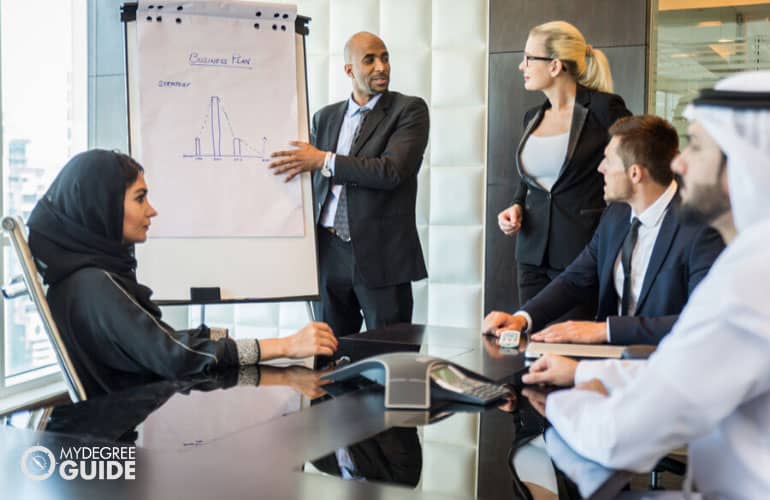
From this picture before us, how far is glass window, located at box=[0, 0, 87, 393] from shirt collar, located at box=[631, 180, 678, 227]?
3.08 metres

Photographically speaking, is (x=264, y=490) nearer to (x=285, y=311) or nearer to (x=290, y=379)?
(x=290, y=379)

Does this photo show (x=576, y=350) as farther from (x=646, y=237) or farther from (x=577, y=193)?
(x=577, y=193)

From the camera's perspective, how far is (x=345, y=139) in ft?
A: 12.4

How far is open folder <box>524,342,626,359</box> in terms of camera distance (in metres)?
2.17

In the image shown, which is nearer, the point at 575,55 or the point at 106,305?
the point at 106,305

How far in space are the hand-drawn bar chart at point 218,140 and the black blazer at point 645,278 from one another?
4.40 ft

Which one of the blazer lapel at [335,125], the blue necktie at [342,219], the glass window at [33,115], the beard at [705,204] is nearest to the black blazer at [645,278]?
the beard at [705,204]

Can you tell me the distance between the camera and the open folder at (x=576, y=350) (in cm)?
217

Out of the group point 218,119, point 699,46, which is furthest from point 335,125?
point 699,46

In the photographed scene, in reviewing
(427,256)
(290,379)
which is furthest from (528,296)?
(290,379)

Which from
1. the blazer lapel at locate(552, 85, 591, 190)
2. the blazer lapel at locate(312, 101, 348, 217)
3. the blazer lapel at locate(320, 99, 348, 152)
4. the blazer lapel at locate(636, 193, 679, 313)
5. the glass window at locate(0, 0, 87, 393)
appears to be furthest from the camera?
the glass window at locate(0, 0, 87, 393)

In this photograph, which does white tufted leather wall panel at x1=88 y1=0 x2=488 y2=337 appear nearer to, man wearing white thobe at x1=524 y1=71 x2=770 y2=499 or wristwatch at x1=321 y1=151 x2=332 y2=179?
wristwatch at x1=321 y1=151 x2=332 y2=179

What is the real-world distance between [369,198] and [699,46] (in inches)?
65.6

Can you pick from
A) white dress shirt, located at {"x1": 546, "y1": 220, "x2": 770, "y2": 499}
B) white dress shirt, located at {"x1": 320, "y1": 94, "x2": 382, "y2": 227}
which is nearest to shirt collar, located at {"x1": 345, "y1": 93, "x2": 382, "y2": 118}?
white dress shirt, located at {"x1": 320, "y1": 94, "x2": 382, "y2": 227}
